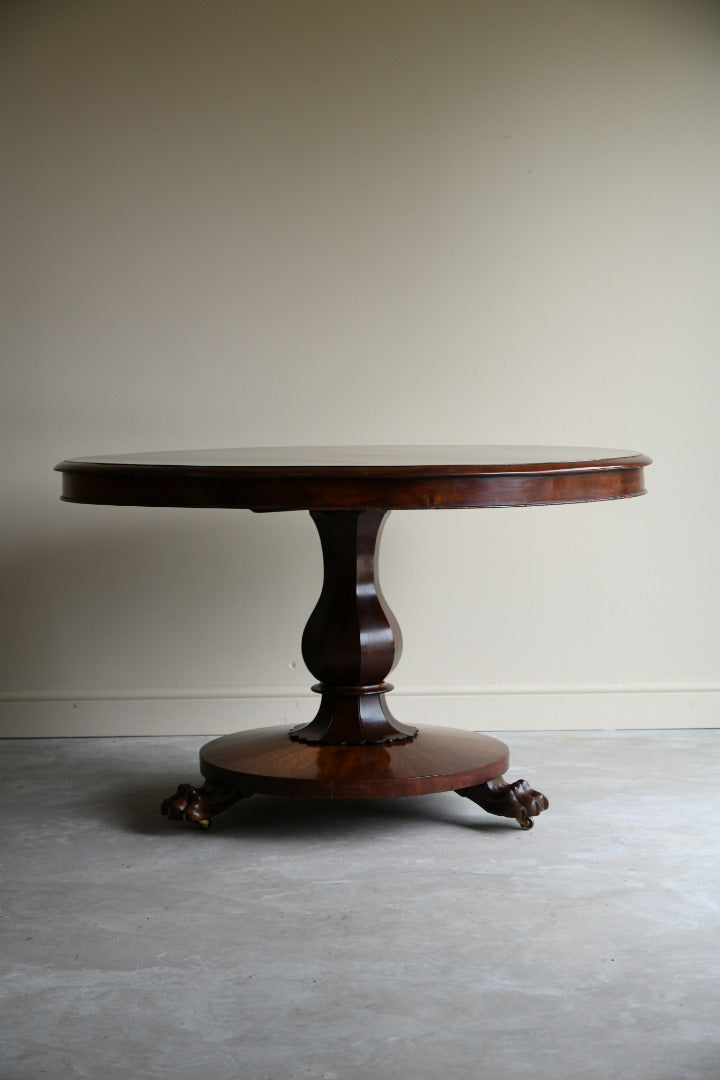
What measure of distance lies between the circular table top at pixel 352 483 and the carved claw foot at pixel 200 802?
64cm

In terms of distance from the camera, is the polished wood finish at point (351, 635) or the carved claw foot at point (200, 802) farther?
the polished wood finish at point (351, 635)

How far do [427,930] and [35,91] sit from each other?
254 centimetres

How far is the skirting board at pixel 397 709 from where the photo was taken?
11.2ft

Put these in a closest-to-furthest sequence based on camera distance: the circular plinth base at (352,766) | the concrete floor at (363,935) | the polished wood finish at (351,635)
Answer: the concrete floor at (363,935) → the circular plinth base at (352,766) → the polished wood finish at (351,635)

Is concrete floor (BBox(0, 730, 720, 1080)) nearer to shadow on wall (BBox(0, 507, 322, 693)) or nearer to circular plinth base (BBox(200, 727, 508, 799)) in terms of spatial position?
circular plinth base (BBox(200, 727, 508, 799))

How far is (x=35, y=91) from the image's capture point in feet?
10.9

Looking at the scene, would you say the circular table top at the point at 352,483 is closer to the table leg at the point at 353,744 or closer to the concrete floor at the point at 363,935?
the table leg at the point at 353,744

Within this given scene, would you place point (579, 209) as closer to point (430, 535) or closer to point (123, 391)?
point (430, 535)

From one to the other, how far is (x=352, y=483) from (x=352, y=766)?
0.65 m

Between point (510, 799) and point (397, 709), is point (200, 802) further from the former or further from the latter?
point (397, 709)

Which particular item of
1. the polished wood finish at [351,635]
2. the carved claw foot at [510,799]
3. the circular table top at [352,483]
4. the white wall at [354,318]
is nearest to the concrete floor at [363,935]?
the carved claw foot at [510,799]

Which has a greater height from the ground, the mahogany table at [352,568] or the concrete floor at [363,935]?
the mahogany table at [352,568]

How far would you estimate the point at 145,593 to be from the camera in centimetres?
341

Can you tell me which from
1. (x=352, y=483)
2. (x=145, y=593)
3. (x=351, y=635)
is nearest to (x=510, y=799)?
(x=351, y=635)
